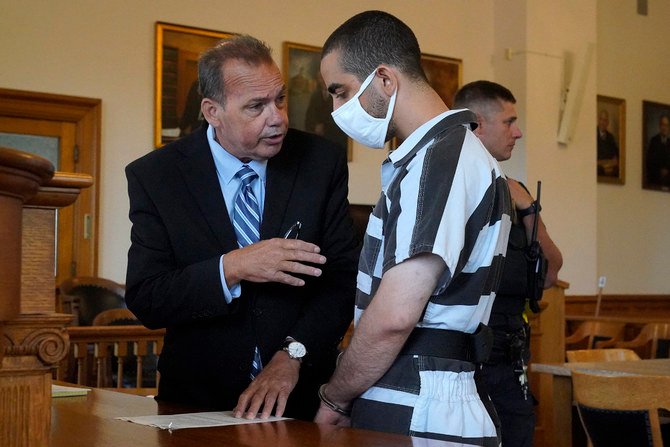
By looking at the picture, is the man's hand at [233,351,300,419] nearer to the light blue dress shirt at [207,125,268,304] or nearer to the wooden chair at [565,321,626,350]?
the light blue dress shirt at [207,125,268,304]

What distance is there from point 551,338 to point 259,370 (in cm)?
516

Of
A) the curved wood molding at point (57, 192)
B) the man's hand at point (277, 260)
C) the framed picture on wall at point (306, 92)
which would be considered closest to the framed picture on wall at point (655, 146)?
the framed picture on wall at point (306, 92)

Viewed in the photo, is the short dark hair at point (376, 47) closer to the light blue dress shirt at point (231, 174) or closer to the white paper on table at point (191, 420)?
the light blue dress shirt at point (231, 174)

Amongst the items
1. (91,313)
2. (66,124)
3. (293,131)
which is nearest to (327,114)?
(66,124)

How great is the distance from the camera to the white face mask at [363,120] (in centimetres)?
237

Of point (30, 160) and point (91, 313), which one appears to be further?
point (91, 313)

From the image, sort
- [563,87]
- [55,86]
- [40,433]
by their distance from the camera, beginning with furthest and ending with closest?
[563,87]
[55,86]
[40,433]

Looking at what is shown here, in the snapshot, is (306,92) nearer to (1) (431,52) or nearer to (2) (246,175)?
(1) (431,52)

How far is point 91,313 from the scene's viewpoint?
8.13 m

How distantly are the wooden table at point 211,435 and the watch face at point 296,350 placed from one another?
353 mm

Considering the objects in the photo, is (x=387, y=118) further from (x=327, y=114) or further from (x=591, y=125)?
(x=591, y=125)

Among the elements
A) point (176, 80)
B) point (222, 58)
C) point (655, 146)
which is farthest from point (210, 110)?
point (655, 146)

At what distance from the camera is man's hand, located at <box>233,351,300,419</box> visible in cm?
243

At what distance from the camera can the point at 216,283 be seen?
2613mm
